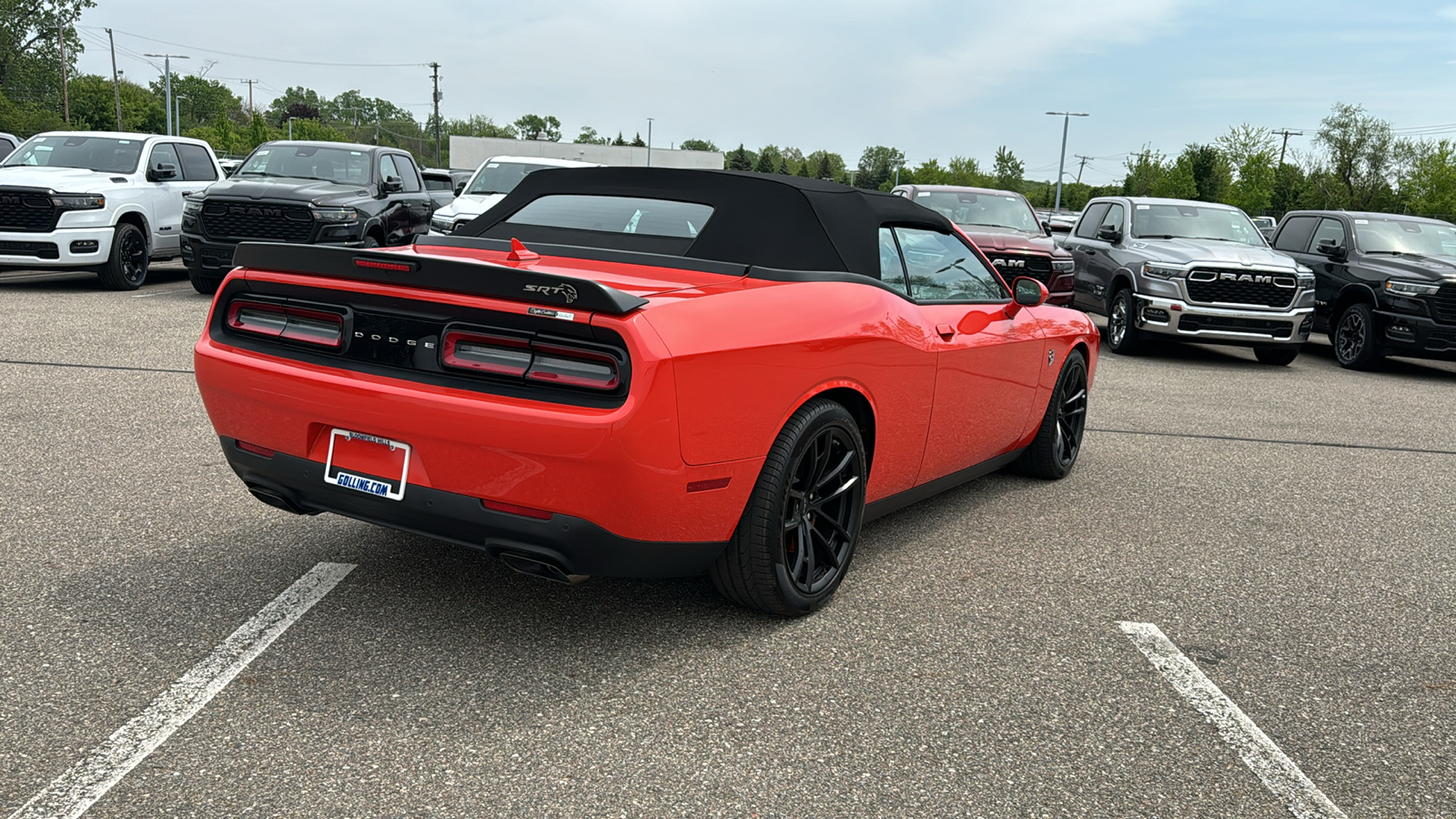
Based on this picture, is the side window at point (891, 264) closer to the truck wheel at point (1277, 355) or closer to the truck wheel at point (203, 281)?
the truck wheel at point (1277, 355)

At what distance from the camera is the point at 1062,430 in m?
6.01

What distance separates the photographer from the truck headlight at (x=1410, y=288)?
38.4 feet

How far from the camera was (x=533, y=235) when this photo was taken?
4.57 meters

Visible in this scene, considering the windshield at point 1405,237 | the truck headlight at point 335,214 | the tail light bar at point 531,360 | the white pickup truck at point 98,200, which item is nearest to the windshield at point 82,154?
the white pickup truck at point 98,200

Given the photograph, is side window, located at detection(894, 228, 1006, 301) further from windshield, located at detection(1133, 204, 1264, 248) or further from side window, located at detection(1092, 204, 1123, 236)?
side window, located at detection(1092, 204, 1123, 236)

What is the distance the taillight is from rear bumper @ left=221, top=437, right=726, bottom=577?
37 cm

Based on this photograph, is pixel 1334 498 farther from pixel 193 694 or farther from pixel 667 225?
pixel 193 694

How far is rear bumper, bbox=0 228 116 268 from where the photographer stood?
12.2 m

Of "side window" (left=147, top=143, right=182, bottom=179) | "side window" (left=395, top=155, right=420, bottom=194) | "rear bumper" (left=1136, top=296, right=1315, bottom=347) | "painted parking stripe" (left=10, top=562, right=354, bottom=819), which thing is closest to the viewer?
"painted parking stripe" (left=10, top=562, right=354, bottom=819)

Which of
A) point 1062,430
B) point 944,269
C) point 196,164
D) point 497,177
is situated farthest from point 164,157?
point 944,269

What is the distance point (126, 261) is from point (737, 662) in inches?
481

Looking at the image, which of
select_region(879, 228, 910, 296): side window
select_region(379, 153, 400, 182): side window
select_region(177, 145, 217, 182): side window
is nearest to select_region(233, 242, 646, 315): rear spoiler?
select_region(879, 228, 910, 296): side window

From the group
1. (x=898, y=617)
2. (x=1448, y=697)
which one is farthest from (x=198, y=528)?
(x=1448, y=697)

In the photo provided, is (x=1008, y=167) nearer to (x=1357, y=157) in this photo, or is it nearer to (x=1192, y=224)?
(x=1357, y=157)
